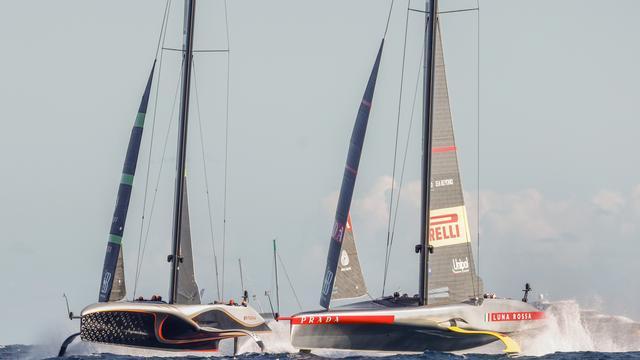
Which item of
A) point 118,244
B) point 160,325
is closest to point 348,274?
point 160,325

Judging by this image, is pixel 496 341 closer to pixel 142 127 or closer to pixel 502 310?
pixel 502 310

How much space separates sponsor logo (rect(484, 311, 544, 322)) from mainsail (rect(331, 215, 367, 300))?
457 centimetres

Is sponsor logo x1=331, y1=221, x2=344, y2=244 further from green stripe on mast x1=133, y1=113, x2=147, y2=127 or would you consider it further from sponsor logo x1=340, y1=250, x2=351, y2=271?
green stripe on mast x1=133, y1=113, x2=147, y2=127

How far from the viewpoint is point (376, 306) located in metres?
49.0

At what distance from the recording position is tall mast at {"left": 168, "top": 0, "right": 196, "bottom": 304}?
54.1m

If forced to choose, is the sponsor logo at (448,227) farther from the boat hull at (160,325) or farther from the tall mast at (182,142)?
the tall mast at (182,142)

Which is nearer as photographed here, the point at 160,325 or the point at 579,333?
the point at 579,333

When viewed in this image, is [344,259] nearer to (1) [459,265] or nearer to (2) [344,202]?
(2) [344,202]

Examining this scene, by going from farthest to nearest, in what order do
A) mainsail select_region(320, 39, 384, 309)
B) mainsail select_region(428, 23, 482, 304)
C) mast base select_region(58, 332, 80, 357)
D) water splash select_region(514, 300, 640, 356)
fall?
mast base select_region(58, 332, 80, 357) < water splash select_region(514, 300, 640, 356) < mainsail select_region(320, 39, 384, 309) < mainsail select_region(428, 23, 482, 304)

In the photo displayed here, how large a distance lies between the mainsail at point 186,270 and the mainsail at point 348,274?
271 inches

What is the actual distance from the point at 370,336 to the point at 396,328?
0.88 m

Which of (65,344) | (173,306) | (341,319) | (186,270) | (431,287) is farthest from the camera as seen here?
(65,344)

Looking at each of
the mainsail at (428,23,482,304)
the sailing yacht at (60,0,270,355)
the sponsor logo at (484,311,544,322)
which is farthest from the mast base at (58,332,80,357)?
the sponsor logo at (484,311,544,322)

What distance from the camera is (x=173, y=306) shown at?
52500 mm
